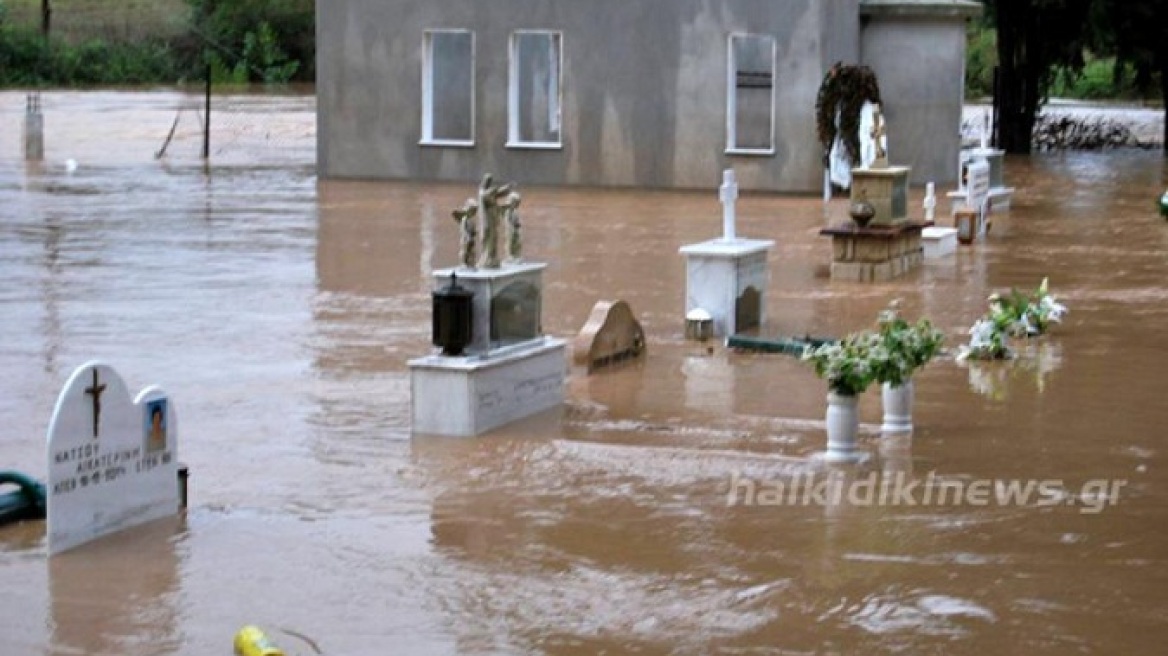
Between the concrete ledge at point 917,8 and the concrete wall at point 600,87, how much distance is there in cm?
33

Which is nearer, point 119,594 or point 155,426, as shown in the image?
point 119,594

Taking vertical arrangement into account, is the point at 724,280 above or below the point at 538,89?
below

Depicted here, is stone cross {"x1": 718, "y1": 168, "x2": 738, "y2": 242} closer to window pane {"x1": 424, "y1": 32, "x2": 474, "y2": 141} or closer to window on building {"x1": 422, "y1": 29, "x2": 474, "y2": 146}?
window on building {"x1": 422, "y1": 29, "x2": 474, "y2": 146}

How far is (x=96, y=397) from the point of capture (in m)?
10.4

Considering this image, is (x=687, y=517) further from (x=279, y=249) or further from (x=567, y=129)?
(x=567, y=129)

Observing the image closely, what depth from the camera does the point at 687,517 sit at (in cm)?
1107

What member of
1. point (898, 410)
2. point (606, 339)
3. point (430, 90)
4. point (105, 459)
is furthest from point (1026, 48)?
point (105, 459)

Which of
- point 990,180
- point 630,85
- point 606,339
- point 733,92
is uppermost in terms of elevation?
point 630,85

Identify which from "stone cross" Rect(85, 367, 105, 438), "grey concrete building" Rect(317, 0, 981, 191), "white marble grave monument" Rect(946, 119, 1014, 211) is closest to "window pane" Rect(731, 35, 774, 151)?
"grey concrete building" Rect(317, 0, 981, 191)

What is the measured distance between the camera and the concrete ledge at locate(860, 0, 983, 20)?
33625 millimetres

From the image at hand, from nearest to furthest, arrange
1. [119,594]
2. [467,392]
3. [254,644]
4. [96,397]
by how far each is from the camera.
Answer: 1. [254,644]
2. [119,594]
3. [96,397]
4. [467,392]

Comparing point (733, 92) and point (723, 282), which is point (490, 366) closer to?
point (723, 282)

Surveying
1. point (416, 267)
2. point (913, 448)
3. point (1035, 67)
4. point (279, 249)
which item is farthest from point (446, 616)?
point (1035, 67)

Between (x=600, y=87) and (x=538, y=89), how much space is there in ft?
11.2
